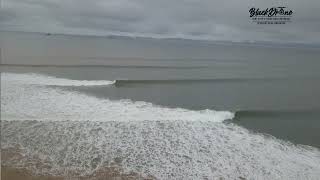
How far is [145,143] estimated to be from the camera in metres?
8.91

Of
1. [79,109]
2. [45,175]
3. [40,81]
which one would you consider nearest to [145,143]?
[45,175]

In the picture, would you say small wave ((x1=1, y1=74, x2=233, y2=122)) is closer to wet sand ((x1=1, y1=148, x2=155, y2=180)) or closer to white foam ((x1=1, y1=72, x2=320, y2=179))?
white foam ((x1=1, y1=72, x2=320, y2=179))

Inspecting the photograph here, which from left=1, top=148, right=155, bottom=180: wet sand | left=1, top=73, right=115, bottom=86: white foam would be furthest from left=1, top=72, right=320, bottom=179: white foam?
left=1, top=73, right=115, bottom=86: white foam

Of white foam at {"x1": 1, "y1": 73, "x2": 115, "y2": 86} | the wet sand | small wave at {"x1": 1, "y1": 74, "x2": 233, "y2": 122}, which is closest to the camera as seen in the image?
the wet sand

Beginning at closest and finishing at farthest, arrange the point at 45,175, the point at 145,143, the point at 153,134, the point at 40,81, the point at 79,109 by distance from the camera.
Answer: the point at 45,175 → the point at 145,143 → the point at 153,134 → the point at 79,109 → the point at 40,81

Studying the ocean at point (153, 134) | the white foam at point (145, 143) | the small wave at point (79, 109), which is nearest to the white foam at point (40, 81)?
the ocean at point (153, 134)

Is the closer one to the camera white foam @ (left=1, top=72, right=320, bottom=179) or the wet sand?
the wet sand

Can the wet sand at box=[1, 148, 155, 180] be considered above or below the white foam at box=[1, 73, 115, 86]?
below

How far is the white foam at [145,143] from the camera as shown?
293 inches

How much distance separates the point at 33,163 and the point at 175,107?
747cm

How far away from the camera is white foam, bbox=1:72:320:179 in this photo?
24.4 feet

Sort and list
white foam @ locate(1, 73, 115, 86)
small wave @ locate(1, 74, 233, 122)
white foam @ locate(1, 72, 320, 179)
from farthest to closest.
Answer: white foam @ locate(1, 73, 115, 86) < small wave @ locate(1, 74, 233, 122) < white foam @ locate(1, 72, 320, 179)

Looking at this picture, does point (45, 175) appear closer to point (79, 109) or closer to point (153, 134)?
point (153, 134)

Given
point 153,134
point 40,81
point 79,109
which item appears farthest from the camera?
point 40,81
